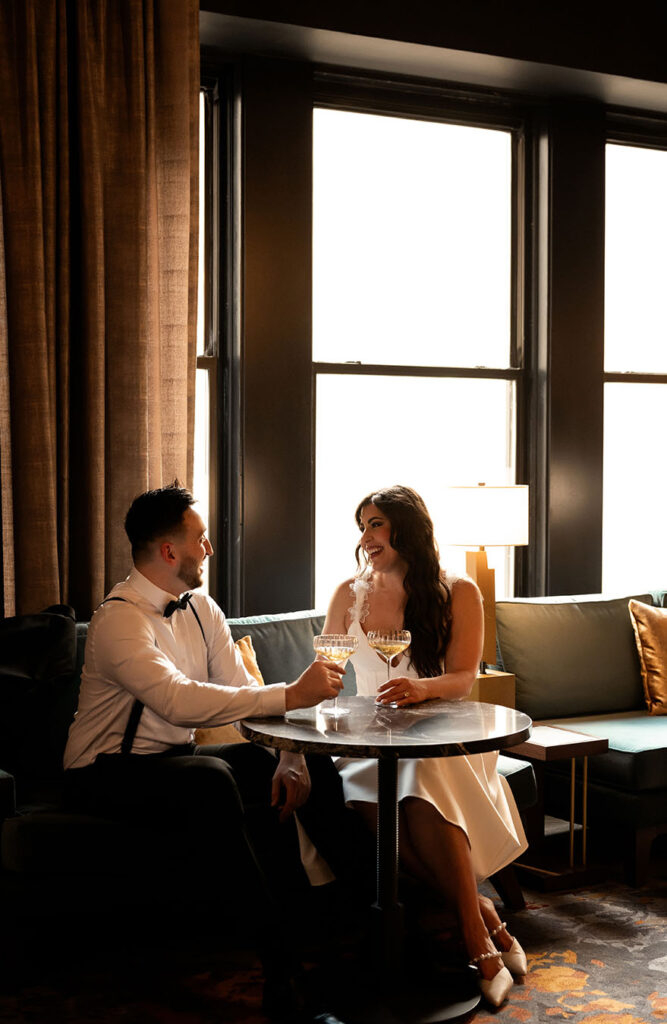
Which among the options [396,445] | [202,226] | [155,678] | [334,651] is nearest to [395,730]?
[334,651]

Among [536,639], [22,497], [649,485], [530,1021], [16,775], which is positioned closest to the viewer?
[530,1021]

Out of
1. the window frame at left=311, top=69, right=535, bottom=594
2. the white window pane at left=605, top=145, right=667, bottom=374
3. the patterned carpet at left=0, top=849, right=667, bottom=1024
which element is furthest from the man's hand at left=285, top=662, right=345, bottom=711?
the white window pane at left=605, top=145, right=667, bottom=374

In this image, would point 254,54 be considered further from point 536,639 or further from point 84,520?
point 536,639

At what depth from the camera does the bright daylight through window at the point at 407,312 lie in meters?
4.55

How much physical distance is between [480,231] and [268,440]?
4.64ft

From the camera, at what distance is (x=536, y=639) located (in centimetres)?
416

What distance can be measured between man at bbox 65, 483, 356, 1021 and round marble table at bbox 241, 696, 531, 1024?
12cm

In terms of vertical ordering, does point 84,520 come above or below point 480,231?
below

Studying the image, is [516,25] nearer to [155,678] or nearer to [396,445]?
[396,445]

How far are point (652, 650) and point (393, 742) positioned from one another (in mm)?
2235

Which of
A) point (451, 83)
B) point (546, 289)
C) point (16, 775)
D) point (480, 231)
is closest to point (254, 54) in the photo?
point (451, 83)

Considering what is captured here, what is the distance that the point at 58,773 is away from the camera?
320 cm

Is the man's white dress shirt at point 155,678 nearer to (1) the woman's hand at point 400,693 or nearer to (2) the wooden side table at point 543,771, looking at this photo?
(1) the woman's hand at point 400,693

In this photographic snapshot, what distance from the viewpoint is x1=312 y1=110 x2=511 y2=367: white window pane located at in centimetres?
454
